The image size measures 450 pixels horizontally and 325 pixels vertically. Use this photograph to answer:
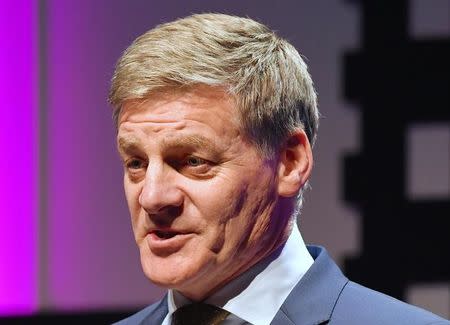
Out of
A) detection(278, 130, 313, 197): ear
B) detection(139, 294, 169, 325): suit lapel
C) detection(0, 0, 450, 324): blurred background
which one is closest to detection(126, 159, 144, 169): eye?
detection(278, 130, 313, 197): ear

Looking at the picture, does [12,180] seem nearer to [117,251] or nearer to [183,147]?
A: [117,251]

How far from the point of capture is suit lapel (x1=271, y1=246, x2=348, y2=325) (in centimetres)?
154

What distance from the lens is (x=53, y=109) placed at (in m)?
2.61

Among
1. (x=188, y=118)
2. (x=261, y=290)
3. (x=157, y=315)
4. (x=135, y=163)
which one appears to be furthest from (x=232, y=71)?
(x=157, y=315)

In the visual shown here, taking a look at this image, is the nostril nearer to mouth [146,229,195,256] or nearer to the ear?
mouth [146,229,195,256]

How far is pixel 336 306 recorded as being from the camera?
157cm

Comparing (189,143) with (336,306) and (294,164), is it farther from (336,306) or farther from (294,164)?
(336,306)

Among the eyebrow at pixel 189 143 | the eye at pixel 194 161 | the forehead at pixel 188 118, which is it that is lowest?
the eye at pixel 194 161

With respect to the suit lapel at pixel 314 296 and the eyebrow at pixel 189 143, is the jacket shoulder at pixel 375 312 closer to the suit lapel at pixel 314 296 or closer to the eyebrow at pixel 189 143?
the suit lapel at pixel 314 296

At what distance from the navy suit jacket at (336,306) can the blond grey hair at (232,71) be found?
22 centimetres

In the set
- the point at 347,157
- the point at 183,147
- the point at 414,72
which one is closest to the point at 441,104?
the point at 414,72

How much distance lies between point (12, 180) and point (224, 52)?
121cm

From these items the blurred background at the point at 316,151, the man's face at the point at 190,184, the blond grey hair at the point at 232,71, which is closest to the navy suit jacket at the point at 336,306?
the man's face at the point at 190,184

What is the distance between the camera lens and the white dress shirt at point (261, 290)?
1.54 m
